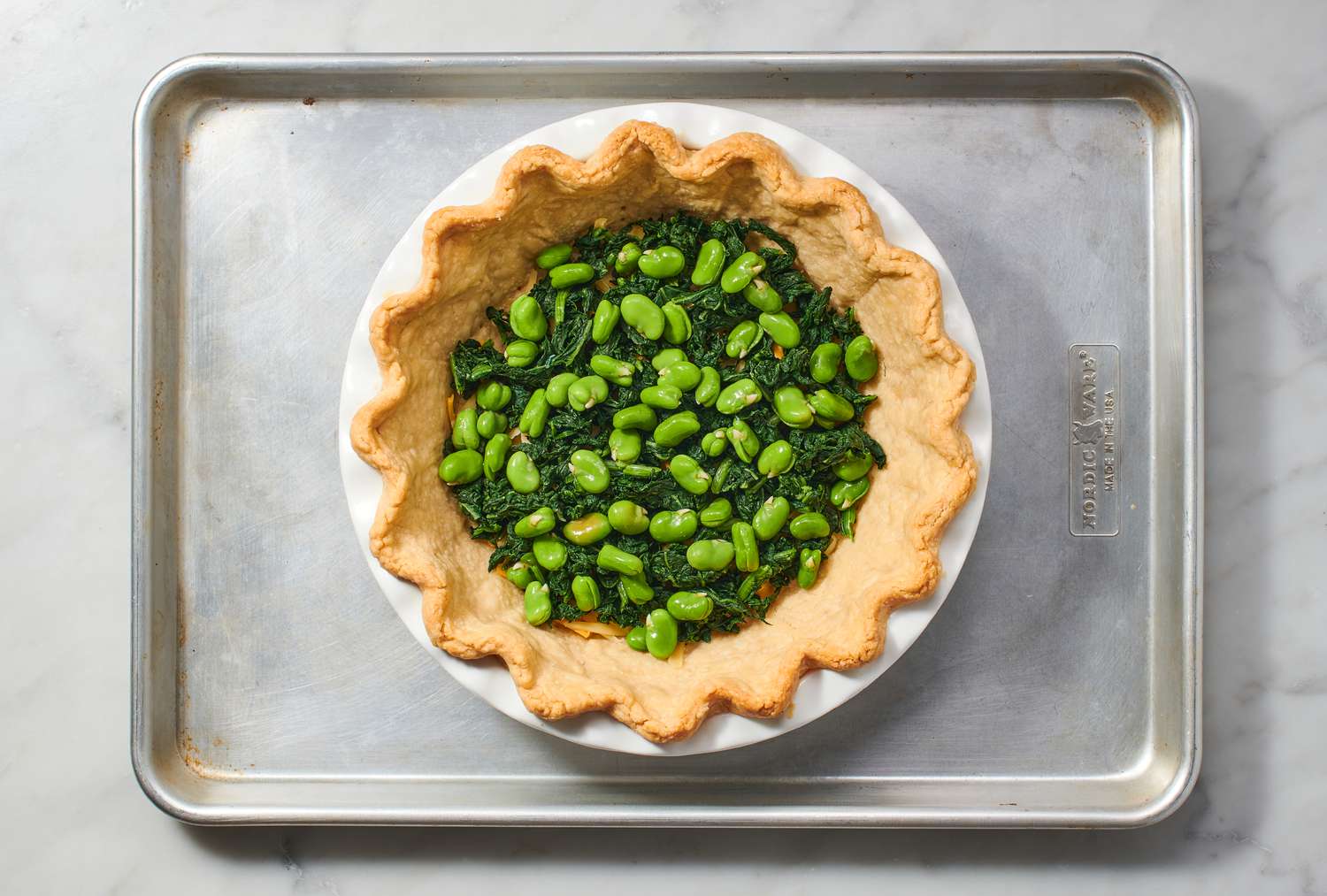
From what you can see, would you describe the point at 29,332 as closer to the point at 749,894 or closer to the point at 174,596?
the point at 174,596

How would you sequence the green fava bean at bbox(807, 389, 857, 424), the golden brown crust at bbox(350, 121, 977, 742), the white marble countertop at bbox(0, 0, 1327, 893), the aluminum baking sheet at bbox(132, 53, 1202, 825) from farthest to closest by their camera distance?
1. the white marble countertop at bbox(0, 0, 1327, 893)
2. the aluminum baking sheet at bbox(132, 53, 1202, 825)
3. the green fava bean at bbox(807, 389, 857, 424)
4. the golden brown crust at bbox(350, 121, 977, 742)

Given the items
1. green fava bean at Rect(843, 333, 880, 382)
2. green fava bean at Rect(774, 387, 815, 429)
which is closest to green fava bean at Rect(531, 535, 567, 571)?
green fava bean at Rect(774, 387, 815, 429)

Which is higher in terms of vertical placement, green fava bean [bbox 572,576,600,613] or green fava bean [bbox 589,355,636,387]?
green fava bean [bbox 589,355,636,387]

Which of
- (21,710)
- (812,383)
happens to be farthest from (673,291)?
(21,710)

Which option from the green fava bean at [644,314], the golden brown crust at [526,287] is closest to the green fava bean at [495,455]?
the golden brown crust at [526,287]

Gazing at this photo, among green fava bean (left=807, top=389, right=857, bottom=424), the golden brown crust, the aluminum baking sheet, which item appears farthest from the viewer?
the aluminum baking sheet

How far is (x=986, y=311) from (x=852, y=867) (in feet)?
5.44

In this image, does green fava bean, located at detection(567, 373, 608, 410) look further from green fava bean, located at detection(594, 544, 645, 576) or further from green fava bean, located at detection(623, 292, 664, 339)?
green fava bean, located at detection(594, 544, 645, 576)

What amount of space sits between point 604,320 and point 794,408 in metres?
0.53

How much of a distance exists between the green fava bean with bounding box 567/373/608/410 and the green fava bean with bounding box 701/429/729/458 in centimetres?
29

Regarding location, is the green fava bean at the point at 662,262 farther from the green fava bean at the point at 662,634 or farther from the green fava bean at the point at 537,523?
the green fava bean at the point at 662,634

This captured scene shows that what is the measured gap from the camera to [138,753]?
277 cm

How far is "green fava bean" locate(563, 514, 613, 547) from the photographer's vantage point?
8.36 ft

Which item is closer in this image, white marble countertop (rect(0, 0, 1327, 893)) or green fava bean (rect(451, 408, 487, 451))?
green fava bean (rect(451, 408, 487, 451))
